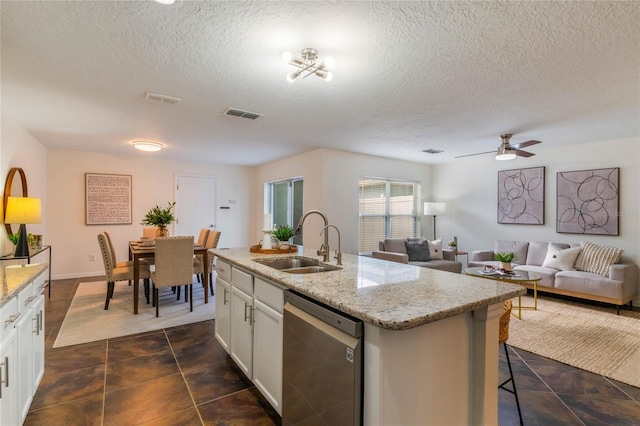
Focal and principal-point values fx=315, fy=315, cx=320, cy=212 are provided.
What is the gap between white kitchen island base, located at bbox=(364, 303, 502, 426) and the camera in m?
1.18

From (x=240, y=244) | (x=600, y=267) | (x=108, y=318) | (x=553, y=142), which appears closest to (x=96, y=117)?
(x=108, y=318)

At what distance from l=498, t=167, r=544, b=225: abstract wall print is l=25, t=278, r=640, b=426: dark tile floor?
328 cm

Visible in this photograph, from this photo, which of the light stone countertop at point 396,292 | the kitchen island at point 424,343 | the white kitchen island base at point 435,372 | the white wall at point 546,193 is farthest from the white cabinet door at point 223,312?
the white wall at point 546,193

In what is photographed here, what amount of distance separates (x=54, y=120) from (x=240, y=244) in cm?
440

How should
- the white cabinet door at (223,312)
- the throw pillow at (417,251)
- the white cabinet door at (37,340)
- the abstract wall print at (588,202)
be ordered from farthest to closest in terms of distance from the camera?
1. the throw pillow at (417,251)
2. the abstract wall print at (588,202)
3. the white cabinet door at (223,312)
4. the white cabinet door at (37,340)

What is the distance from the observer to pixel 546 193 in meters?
5.20

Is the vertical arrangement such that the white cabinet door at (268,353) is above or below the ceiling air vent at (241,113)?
below

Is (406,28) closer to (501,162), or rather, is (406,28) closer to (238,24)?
(238,24)

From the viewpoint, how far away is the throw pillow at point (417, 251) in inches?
212

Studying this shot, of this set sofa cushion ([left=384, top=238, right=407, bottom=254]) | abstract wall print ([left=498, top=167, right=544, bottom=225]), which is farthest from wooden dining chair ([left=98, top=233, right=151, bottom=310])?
abstract wall print ([left=498, top=167, right=544, bottom=225])

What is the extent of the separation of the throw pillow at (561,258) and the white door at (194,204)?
251 inches

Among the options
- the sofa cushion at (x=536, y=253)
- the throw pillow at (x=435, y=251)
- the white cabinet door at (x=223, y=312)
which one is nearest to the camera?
the white cabinet door at (x=223, y=312)

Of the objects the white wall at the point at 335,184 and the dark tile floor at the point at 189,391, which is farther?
the white wall at the point at 335,184

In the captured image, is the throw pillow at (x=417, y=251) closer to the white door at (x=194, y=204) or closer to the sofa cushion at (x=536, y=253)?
the sofa cushion at (x=536, y=253)
